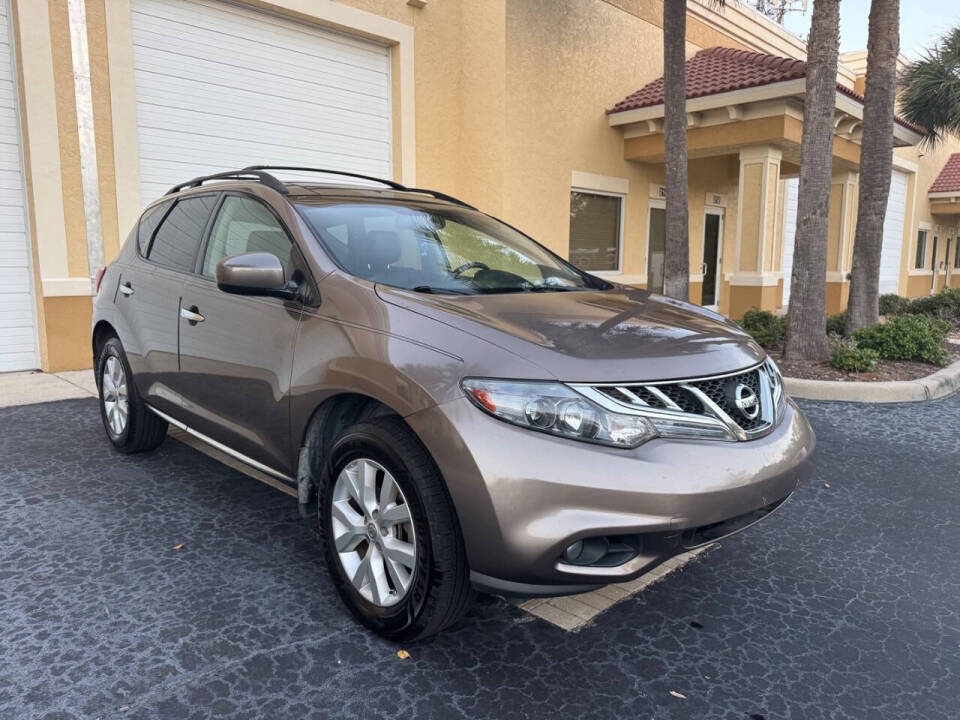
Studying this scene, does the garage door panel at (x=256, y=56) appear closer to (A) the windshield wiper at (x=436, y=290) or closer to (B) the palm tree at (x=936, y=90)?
(A) the windshield wiper at (x=436, y=290)

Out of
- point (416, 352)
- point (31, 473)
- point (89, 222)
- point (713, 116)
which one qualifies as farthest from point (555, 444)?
point (713, 116)

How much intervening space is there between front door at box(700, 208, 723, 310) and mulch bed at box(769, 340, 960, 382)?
7279 millimetres

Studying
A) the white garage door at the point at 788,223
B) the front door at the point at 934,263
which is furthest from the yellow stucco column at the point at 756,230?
the front door at the point at 934,263

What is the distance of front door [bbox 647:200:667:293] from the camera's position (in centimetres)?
1329

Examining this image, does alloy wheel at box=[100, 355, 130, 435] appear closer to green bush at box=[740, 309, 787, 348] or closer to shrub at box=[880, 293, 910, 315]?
green bush at box=[740, 309, 787, 348]

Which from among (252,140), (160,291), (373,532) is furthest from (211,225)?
(252,140)

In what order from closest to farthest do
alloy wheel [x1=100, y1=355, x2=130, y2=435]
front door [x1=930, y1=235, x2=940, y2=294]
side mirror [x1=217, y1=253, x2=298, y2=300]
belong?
side mirror [x1=217, y1=253, x2=298, y2=300], alloy wheel [x1=100, y1=355, x2=130, y2=435], front door [x1=930, y1=235, x2=940, y2=294]

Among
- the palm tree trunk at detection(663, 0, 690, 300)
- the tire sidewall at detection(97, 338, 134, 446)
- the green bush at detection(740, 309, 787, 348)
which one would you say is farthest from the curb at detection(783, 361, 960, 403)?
the tire sidewall at detection(97, 338, 134, 446)

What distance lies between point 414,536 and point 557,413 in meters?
0.64

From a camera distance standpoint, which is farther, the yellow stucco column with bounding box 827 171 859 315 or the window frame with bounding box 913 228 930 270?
the window frame with bounding box 913 228 930 270

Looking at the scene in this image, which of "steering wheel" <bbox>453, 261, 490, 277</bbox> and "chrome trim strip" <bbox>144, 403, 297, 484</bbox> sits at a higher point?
"steering wheel" <bbox>453, 261, 490, 277</bbox>

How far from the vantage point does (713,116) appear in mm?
11625

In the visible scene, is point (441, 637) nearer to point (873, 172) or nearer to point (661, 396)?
point (661, 396)

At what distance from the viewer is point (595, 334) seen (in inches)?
100
